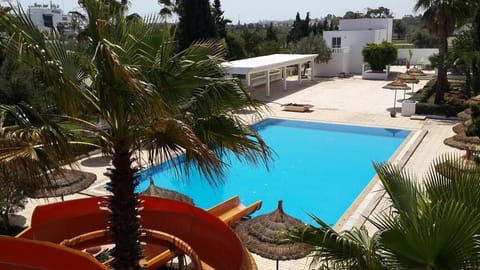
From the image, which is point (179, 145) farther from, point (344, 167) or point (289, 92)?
point (289, 92)

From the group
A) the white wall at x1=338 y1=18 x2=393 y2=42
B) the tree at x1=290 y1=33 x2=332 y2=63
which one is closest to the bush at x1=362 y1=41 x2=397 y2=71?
the tree at x1=290 y1=33 x2=332 y2=63

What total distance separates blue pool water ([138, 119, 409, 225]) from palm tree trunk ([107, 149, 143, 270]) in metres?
6.12

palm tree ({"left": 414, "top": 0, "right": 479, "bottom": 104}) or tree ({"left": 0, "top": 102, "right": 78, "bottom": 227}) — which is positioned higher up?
palm tree ({"left": 414, "top": 0, "right": 479, "bottom": 104})

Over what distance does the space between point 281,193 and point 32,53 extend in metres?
12.2

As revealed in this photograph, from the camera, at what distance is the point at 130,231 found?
19.7ft

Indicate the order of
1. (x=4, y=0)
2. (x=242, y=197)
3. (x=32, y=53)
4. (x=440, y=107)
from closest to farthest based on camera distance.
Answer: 1. (x=4, y=0)
2. (x=32, y=53)
3. (x=242, y=197)
4. (x=440, y=107)

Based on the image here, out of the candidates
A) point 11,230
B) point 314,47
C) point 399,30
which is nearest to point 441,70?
point 314,47

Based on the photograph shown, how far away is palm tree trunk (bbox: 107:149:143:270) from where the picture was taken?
229 inches

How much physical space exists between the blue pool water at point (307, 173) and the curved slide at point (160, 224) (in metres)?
4.31

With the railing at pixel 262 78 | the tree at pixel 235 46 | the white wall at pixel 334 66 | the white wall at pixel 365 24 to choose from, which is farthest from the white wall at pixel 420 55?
the tree at pixel 235 46

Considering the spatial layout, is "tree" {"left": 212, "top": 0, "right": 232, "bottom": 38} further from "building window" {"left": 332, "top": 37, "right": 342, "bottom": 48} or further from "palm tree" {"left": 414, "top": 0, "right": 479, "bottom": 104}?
"palm tree" {"left": 414, "top": 0, "right": 479, "bottom": 104}

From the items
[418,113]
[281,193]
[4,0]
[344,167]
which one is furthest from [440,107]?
[4,0]

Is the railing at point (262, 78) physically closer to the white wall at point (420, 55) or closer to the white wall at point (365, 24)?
the white wall at point (365, 24)

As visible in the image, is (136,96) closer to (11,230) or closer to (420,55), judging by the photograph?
(11,230)
